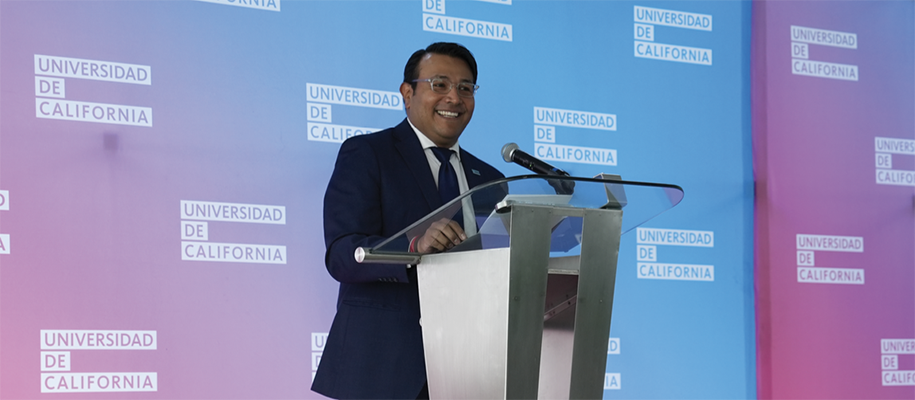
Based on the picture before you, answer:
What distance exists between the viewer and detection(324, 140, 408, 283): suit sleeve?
175 centimetres

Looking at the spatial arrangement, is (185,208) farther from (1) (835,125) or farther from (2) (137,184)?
(1) (835,125)

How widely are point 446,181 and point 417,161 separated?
89 millimetres

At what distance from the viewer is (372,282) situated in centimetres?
188

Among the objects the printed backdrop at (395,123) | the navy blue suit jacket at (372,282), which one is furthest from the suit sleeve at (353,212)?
the printed backdrop at (395,123)

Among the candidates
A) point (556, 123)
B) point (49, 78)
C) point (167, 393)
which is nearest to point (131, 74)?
point (49, 78)

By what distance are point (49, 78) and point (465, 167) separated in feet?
5.28

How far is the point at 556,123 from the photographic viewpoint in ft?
11.8

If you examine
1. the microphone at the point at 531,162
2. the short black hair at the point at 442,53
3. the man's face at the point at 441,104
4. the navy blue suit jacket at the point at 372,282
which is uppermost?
the short black hair at the point at 442,53

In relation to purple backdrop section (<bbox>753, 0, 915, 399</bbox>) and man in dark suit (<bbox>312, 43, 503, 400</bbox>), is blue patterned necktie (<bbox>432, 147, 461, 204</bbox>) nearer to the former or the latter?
man in dark suit (<bbox>312, 43, 503, 400</bbox>)

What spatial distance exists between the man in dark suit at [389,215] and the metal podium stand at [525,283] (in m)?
0.19

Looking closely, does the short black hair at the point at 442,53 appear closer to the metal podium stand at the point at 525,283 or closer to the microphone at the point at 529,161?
the microphone at the point at 529,161

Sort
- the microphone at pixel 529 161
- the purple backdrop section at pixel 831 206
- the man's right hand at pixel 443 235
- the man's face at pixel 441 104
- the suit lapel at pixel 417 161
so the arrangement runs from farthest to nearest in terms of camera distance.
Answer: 1. the purple backdrop section at pixel 831 206
2. the man's face at pixel 441 104
3. the suit lapel at pixel 417 161
4. the microphone at pixel 529 161
5. the man's right hand at pixel 443 235

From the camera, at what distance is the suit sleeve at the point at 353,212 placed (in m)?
1.75

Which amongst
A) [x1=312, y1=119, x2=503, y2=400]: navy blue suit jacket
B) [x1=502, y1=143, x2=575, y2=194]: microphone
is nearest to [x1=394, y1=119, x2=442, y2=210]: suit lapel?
[x1=312, y1=119, x2=503, y2=400]: navy blue suit jacket
